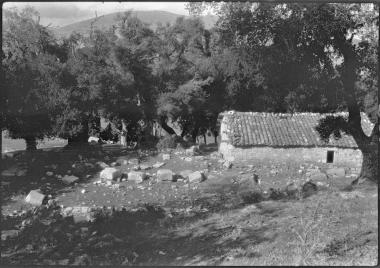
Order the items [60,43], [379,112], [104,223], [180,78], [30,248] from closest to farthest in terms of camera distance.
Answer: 1. [30,248]
2. [104,223]
3. [379,112]
4. [180,78]
5. [60,43]

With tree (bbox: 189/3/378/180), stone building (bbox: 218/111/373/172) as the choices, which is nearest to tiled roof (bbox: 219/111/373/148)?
stone building (bbox: 218/111/373/172)

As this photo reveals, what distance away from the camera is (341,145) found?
10.4 meters

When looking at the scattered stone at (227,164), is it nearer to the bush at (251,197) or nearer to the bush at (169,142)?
the bush at (251,197)

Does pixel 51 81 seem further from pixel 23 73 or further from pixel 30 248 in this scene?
pixel 30 248

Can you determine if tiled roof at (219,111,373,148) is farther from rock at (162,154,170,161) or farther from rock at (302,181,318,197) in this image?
rock at (162,154,170,161)

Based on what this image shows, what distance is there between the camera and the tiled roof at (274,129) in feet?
32.2

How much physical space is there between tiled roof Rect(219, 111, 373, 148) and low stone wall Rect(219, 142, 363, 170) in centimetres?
15

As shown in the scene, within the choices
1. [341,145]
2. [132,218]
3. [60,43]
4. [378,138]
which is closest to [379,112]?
[378,138]

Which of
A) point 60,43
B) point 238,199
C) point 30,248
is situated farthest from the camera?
point 60,43

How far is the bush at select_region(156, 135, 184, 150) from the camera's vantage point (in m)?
10.2

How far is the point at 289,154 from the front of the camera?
10.0 m

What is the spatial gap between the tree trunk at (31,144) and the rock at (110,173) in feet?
5.18

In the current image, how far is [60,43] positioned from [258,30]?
5257 millimetres

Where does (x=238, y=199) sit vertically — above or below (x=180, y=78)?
below
